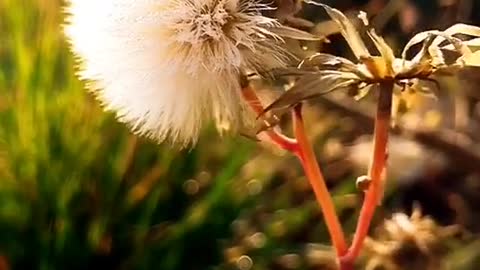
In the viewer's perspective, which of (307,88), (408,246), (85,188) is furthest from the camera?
(85,188)

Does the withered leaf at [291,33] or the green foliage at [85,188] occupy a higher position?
the withered leaf at [291,33]

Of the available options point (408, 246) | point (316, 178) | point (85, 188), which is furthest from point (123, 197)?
point (316, 178)

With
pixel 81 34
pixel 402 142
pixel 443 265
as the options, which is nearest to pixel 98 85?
pixel 81 34

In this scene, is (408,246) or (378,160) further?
(408,246)

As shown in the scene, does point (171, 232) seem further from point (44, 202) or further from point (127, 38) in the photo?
point (127, 38)

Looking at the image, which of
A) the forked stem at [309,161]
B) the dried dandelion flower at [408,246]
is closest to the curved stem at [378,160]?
the forked stem at [309,161]

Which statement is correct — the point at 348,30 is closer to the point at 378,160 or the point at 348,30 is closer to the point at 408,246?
the point at 378,160

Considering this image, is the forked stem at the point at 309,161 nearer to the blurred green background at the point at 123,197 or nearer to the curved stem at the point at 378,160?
the curved stem at the point at 378,160
